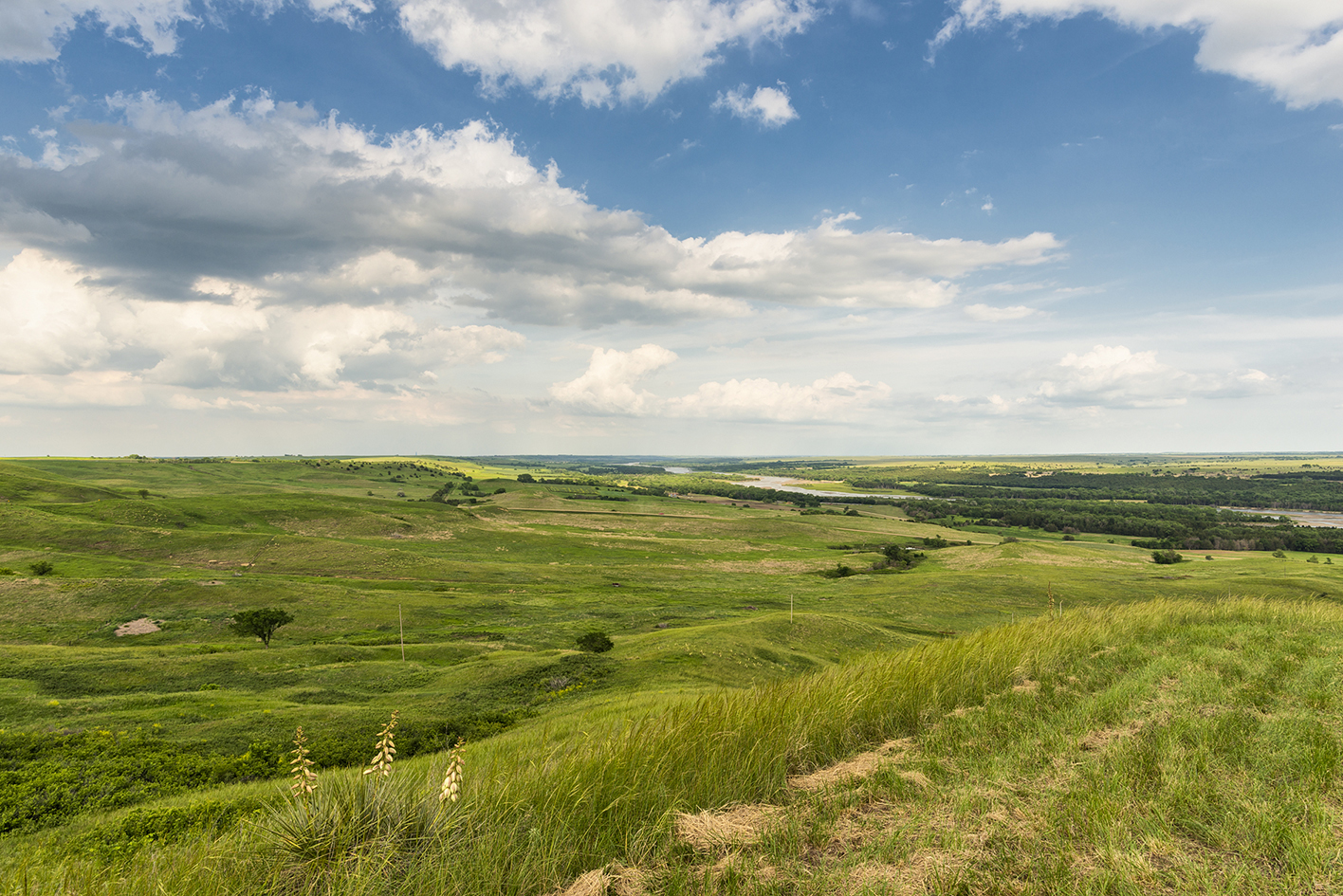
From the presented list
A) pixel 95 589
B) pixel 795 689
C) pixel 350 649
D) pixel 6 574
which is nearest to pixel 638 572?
pixel 350 649

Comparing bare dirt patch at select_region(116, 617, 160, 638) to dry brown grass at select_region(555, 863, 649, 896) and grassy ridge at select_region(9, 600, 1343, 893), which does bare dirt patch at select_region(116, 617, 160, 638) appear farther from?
dry brown grass at select_region(555, 863, 649, 896)

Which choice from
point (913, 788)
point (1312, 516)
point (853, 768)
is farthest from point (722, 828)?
point (1312, 516)

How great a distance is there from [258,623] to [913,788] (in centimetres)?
5832

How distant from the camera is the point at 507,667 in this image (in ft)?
123

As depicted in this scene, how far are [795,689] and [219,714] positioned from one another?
32.1 meters

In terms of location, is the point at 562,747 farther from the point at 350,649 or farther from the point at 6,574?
the point at 6,574

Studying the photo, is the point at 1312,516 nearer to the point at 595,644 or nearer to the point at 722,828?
the point at 595,644

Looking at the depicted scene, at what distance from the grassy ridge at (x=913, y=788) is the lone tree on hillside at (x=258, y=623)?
5396 centimetres

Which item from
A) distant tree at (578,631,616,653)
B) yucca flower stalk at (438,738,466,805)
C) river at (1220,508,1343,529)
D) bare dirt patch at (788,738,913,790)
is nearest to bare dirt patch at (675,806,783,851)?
bare dirt patch at (788,738,913,790)

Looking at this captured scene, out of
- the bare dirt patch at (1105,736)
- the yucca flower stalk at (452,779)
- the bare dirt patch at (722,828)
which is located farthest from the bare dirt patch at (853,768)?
the yucca flower stalk at (452,779)

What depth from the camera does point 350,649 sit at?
44.5m

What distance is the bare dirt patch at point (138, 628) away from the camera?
5034 cm

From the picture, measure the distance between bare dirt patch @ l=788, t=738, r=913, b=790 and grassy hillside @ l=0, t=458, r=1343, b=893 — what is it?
0.56 feet

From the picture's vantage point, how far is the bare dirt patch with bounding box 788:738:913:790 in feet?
Answer: 18.4
